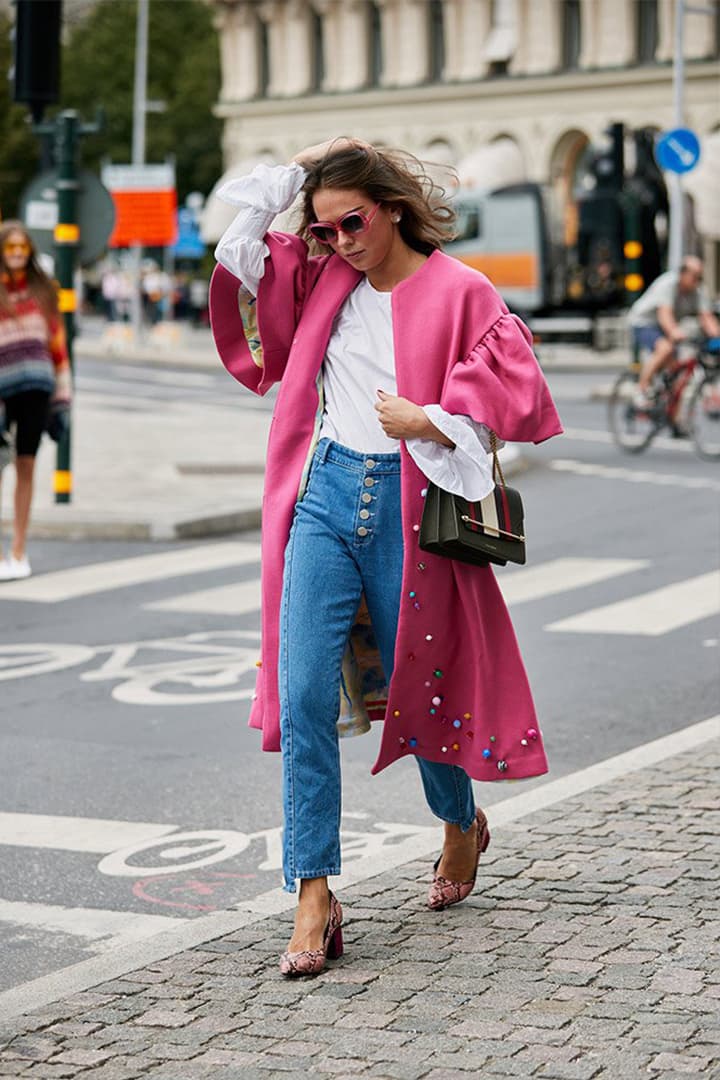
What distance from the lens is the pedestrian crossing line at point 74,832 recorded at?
21.1 feet

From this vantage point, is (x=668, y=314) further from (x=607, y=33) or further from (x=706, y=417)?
(x=607, y=33)

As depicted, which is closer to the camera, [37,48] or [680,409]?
[37,48]

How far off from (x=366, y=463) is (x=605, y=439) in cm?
1728

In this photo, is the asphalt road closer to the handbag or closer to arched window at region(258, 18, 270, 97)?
the handbag

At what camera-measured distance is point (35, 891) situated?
594 centimetres

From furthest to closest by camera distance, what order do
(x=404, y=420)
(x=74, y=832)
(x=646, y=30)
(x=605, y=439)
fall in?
(x=646, y=30)
(x=605, y=439)
(x=74, y=832)
(x=404, y=420)

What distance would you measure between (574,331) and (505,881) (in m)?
41.4

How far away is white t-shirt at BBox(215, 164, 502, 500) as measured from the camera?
5.14 m

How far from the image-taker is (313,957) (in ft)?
16.1

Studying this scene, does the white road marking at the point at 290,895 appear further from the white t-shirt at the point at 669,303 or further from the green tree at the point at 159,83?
the green tree at the point at 159,83

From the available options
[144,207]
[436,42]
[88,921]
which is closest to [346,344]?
[88,921]

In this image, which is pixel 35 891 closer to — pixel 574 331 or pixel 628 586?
pixel 628 586

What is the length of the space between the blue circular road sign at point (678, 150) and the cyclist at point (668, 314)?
27.9 ft

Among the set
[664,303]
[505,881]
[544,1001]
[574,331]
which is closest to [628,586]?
[505,881]
